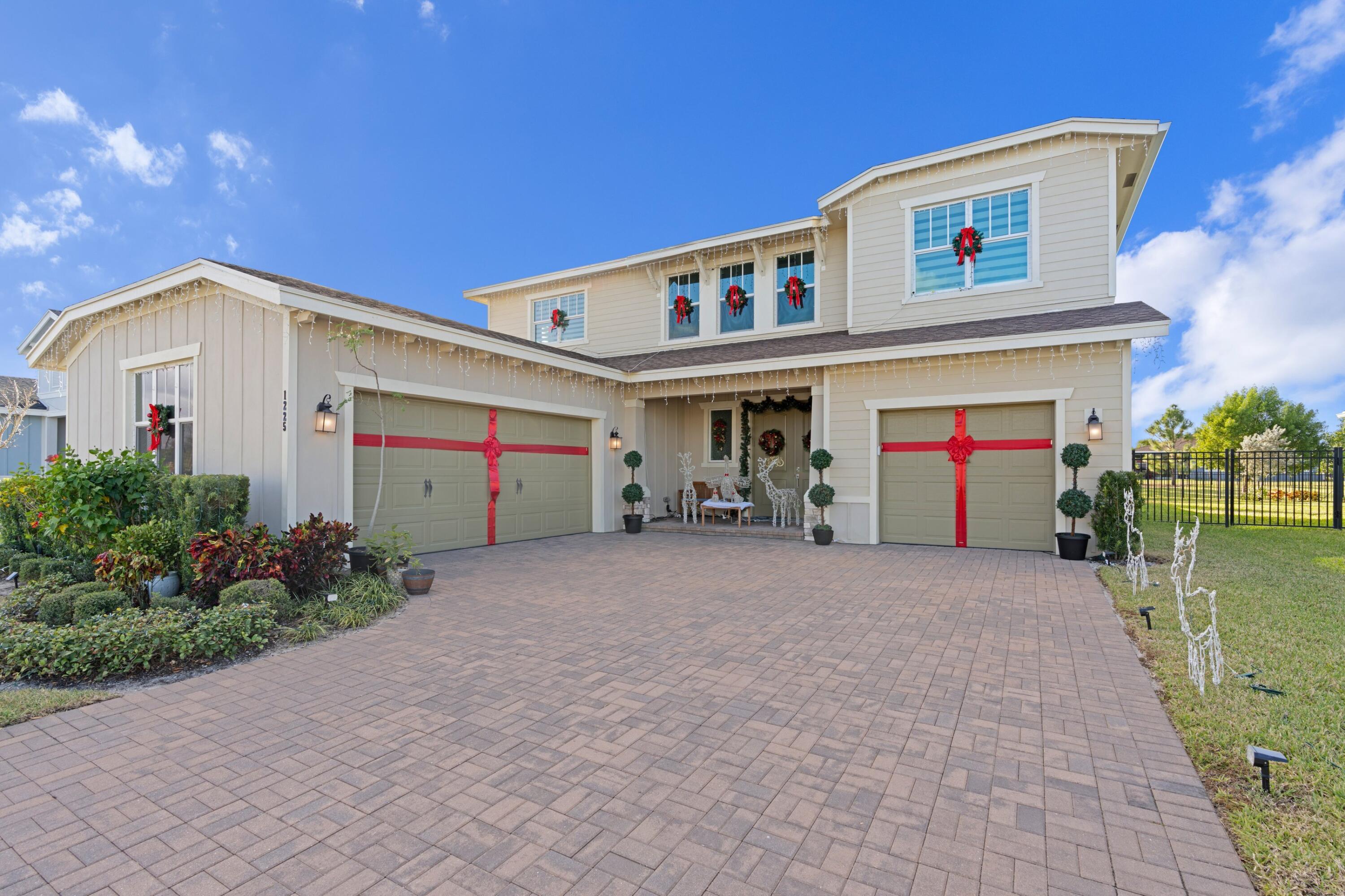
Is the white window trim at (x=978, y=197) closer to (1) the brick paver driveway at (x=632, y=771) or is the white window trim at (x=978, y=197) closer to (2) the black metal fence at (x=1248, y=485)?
(2) the black metal fence at (x=1248, y=485)

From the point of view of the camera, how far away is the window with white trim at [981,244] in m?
10.1

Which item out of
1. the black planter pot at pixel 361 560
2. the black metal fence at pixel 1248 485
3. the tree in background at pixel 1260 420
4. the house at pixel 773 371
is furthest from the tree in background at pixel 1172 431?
the black planter pot at pixel 361 560

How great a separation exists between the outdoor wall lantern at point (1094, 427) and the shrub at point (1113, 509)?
1.77 feet

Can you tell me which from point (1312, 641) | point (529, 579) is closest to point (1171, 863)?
point (1312, 641)

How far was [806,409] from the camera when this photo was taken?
13.2 m

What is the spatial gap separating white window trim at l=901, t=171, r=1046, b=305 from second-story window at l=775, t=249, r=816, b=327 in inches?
84.1

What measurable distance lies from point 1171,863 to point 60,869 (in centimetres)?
401

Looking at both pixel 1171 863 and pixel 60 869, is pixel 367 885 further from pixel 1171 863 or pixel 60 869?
pixel 1171 863

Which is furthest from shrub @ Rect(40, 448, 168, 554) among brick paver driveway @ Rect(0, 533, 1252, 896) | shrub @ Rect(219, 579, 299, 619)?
brick paver driveway @ Rect(0, 533, 1252, 896)

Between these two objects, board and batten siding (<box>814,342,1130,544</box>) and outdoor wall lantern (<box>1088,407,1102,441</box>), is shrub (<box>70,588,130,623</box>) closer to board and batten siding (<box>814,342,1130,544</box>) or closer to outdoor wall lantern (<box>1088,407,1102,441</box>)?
board and batten siding (<box>814,342,1130,544</box>)

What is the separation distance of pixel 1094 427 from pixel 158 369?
1373 cm

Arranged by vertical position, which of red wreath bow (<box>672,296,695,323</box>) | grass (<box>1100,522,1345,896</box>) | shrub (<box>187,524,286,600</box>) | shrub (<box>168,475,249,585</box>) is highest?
red wreath bow (<box>672,296,695,323</box>)

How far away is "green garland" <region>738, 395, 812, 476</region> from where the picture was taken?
13117mm

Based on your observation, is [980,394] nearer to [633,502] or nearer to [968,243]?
[968,243]
